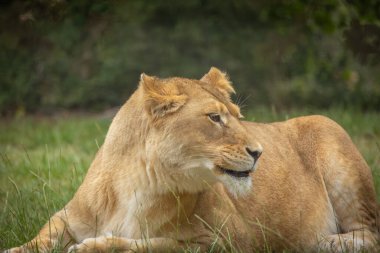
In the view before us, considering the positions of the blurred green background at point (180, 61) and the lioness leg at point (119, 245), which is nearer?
the lioness leg at point (119, 245)

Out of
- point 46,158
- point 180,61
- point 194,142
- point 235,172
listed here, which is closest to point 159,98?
point 194,142

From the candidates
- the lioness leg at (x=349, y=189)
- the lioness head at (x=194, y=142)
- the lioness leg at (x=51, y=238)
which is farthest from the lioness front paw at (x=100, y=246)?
the lioness leg at (x=349, y=189)

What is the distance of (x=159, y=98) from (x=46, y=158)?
333cm

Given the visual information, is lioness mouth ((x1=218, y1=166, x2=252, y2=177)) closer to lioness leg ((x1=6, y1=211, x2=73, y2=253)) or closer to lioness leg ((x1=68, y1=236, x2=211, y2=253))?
lioness leg ((x1=68, y1=236, x2=211, y2=253))

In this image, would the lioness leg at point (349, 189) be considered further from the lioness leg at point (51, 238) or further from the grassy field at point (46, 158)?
the lioness leg at point (51, 238)

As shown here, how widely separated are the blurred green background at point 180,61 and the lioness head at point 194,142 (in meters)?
6.15

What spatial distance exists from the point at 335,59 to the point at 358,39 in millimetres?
5583

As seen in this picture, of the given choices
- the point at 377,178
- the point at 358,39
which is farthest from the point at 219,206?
the point at 377,178

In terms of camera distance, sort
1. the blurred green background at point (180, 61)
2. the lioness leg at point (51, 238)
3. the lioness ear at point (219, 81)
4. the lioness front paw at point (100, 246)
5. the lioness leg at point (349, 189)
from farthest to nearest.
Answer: the blurred green background at point (180, 61) → the lioness leg at point (349, 189) → the lioness ear at point (219, 81) → the lioness leg at point (51, 238) → the lioness front paw at point (100, 246)

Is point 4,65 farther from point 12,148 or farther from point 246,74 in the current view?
point 246,74

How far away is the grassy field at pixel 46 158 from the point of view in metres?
4.49

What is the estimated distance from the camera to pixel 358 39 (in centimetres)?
465

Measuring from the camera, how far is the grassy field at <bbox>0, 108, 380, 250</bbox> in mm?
4488

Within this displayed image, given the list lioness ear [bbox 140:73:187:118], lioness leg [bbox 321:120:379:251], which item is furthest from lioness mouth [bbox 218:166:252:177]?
lioness leg [bbox 321:120:379:251]
